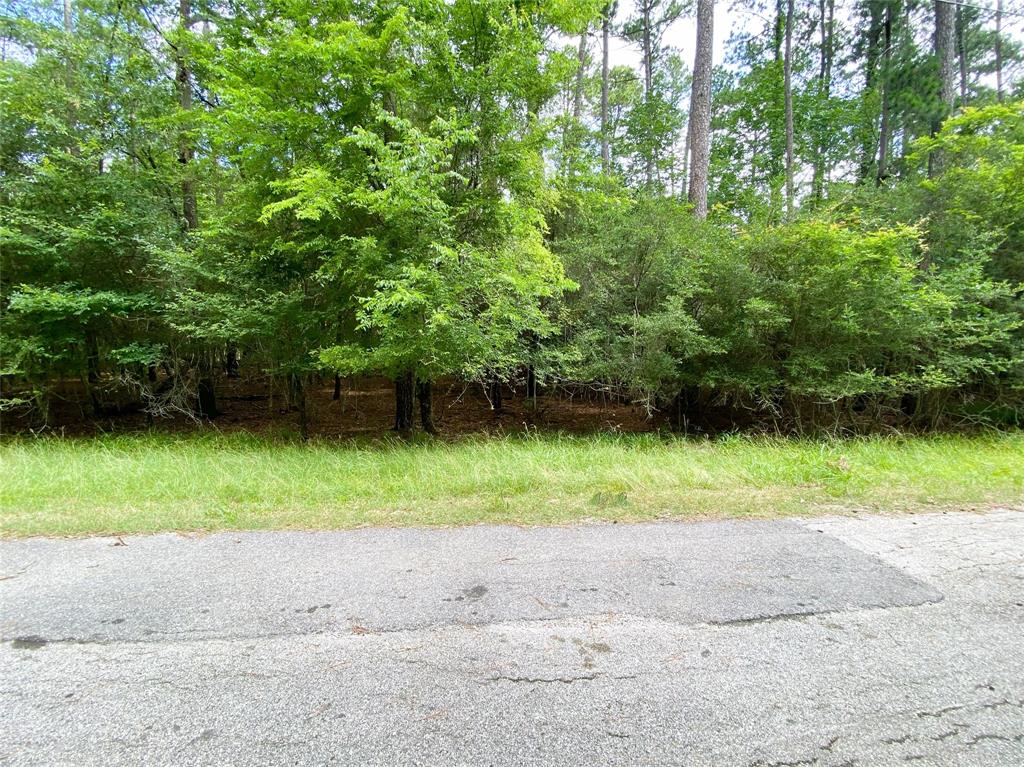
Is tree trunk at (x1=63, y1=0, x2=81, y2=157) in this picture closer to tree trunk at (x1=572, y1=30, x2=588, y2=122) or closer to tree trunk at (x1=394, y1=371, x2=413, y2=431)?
tree trunk at (x1=394, y1=371, x2=413, y2=431)

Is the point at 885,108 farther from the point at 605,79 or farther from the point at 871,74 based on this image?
the point at 605,79

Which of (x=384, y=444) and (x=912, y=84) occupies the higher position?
(x=912, y=84)

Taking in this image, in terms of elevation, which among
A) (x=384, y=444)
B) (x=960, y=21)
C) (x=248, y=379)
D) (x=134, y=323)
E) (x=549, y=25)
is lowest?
(x=384, y=444)

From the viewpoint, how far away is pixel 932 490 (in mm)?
4414

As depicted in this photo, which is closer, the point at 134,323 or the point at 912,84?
the point at 134,323

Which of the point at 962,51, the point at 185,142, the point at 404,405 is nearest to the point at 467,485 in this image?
the point at 404,405

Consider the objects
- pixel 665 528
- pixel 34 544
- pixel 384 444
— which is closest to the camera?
pixel 34 544

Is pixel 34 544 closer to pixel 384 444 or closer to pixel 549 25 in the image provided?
pixel 384 444

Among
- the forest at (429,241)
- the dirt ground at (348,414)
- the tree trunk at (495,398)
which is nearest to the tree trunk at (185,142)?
the forest at (429,241)

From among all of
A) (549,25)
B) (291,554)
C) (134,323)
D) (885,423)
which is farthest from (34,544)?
(885,423)

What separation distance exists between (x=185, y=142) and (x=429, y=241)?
7.69 m

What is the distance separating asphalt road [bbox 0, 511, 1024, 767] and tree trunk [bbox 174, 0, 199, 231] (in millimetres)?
9451

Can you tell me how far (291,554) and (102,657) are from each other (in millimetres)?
1161

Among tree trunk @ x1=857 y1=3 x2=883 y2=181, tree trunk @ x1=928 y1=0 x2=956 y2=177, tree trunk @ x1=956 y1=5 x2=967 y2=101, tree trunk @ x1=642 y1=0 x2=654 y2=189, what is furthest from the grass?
tree trunk @ x1=956 y1=5 x2=967 y2=101
